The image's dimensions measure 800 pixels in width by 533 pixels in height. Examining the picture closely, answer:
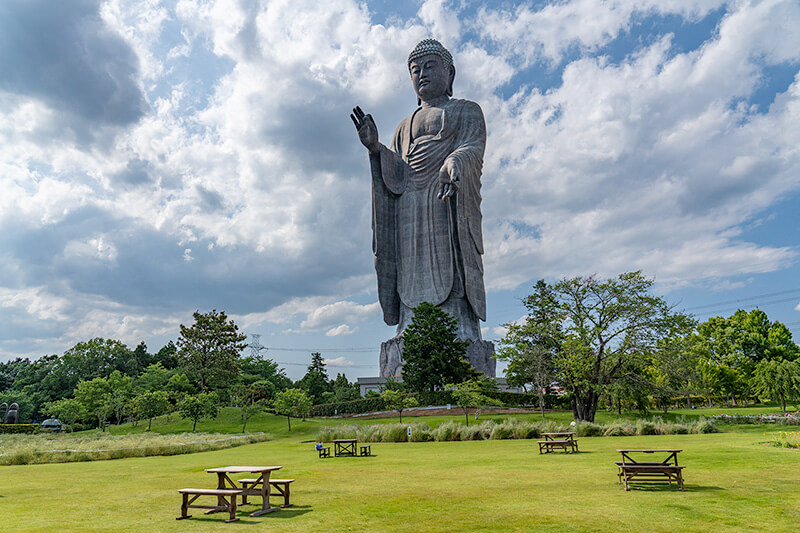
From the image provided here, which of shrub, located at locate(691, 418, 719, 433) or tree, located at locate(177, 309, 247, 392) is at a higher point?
tree, located at locate(177, 309, 247, 392)

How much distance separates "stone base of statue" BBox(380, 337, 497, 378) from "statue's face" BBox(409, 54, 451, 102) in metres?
21.2

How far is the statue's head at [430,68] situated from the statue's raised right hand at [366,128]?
29.5ft

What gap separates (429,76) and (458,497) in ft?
143

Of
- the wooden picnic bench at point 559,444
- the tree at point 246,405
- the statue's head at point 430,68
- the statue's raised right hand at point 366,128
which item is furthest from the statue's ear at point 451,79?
the wooden picnic bench at point 559,444

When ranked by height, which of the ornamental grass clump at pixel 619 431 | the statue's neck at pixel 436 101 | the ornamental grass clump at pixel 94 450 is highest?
the statue's neck at pixel 436 101

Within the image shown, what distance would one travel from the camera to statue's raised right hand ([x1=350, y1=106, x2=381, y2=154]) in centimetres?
3861

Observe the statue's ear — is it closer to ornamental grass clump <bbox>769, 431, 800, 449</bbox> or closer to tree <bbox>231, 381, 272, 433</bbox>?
tree <bbox>231, 381, 272, 433</bbox>

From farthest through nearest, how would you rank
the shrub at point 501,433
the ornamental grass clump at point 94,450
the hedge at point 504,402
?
the hedge at point 504,402 → the shrub at point 501,433 → the ornamental grass clump at point 94,450

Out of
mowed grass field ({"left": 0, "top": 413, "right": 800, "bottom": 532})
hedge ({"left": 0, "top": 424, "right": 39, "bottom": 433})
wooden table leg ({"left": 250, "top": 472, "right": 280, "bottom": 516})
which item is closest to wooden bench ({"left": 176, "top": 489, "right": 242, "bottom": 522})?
mowed grass field ({"left": 0, "top": 413, "right": 800, "bottom": 532})

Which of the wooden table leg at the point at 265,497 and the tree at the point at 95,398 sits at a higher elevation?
the tree at the point at 95,398

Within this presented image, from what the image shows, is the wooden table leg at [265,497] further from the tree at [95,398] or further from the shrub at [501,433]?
the tree at [95,398]

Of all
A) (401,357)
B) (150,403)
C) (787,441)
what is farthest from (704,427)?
(150,403)

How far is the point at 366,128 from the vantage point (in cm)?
4028

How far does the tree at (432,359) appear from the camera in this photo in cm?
3622
